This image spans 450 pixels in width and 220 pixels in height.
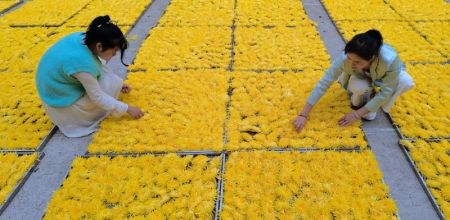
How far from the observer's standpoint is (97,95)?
2.16 m

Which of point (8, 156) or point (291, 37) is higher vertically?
point (8, 156)

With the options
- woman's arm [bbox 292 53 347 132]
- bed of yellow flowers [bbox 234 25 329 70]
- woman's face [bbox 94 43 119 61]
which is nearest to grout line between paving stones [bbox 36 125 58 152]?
woman's face [bbox 94 43 119 61]

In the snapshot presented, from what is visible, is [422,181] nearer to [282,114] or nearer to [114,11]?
[282,114]

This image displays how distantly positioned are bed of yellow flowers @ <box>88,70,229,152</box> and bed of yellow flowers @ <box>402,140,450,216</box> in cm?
133

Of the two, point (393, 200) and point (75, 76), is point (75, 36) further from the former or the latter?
point (393, 200)

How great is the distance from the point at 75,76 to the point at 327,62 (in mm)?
2320

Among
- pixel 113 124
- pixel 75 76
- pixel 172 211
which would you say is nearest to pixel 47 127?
pixel 113 124

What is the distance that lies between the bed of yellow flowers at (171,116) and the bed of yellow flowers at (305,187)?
333 millimetres

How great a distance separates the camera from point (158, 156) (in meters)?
2.18

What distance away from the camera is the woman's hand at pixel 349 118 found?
228 centimetres

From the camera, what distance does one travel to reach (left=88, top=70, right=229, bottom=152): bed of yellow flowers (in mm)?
2279

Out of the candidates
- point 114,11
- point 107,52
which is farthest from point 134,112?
point 114,11

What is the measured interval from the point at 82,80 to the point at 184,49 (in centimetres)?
159

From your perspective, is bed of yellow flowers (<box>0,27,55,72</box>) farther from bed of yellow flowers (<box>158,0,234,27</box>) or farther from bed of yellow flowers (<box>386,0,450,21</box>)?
bed of yellow flowers (<box>386,0,450,21</box>)
